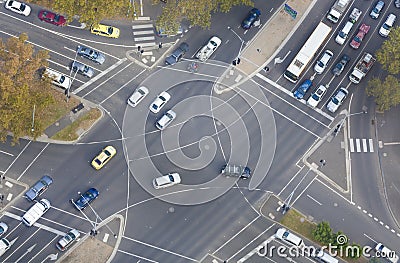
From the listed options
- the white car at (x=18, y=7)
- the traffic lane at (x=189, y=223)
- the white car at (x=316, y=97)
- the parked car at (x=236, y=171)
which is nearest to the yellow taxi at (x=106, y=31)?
the white car at (x=18, y=7)

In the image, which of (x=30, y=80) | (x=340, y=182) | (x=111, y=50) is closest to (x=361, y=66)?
(x=340, y=182)

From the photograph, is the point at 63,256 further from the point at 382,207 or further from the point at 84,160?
the point at 382,207

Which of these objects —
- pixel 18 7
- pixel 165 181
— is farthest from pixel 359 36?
pixel 18 7

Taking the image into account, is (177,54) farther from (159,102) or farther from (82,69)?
(82,69)

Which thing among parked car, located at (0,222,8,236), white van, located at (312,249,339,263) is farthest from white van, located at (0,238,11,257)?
white van, located at (312,249,339,263)

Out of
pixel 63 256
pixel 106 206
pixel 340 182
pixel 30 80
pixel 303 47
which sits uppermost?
pixel 303 47
